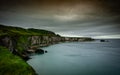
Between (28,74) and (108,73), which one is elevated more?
(28,74)

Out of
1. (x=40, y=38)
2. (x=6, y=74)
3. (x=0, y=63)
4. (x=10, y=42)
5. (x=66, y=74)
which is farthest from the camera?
(x=40, y=38)

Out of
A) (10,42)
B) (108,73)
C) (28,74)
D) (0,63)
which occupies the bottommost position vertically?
(108,73)

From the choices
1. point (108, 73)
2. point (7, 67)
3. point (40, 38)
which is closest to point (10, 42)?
point (7, 67)

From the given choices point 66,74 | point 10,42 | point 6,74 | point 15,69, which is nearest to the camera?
point 6,74

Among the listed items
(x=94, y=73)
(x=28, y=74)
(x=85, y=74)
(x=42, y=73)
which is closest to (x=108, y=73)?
(x=94, y=73)

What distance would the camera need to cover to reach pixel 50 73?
83.3ft

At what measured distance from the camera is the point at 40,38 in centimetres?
11338

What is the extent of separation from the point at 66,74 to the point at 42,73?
4.97 meters

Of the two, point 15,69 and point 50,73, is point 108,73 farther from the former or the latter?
point 15,69

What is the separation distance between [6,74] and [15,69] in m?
1.61

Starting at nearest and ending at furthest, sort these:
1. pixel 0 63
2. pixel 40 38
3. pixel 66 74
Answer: pixel 0 63 → pixel 66 74 → pixel 40 38

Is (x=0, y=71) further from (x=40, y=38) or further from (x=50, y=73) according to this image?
(x=40, y=38)

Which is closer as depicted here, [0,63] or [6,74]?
[6,74]

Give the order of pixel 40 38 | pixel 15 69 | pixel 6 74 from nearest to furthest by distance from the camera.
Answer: pixel 6 74 < pixel 15 69 < pixel 40 38
